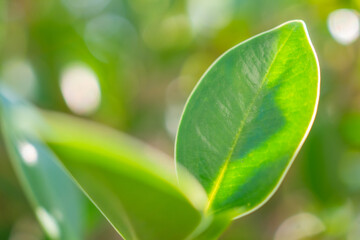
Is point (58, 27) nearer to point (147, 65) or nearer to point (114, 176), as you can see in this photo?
point (147, 65)

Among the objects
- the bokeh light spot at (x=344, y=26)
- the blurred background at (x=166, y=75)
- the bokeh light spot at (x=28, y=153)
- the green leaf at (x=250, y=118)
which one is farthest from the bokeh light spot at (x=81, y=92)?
the green leaf at (x=250, y=118)

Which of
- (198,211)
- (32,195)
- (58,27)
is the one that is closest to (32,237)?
(58,27)

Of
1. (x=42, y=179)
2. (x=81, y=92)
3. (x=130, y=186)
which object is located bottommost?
(x=130, y=186)

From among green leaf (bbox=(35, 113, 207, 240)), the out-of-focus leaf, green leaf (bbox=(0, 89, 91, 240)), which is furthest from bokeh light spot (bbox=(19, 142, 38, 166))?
the out-of-focus leaf

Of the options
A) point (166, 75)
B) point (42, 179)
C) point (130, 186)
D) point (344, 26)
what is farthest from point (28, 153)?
point (166, 75)

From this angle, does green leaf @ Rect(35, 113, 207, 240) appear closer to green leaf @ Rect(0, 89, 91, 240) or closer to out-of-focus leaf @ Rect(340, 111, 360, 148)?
green leaf @ Rect(0, 89, 91, 240)

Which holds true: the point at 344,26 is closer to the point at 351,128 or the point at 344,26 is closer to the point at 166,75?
the point at 351,128
